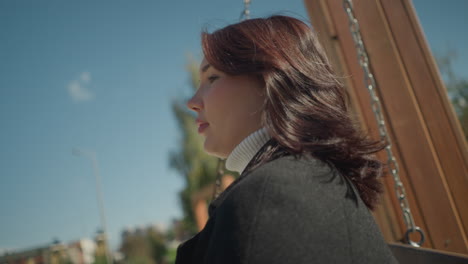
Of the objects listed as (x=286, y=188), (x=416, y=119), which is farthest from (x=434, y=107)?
(x=286, y=188)

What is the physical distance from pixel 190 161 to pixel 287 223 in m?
19.5

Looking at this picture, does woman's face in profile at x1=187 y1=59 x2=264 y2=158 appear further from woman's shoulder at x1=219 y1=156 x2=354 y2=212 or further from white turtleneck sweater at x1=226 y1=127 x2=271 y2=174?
woman's shoulder at x1=219 y1=156 x2=354 y2=212

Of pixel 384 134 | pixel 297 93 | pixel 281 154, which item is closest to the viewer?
pixel 281 154

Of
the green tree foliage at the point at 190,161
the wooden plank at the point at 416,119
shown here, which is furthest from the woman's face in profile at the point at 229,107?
the green tree foliage at the point at 190,161

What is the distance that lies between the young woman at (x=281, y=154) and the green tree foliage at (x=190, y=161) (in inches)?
689

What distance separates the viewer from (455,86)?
1734 mm

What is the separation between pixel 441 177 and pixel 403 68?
23.5 inches

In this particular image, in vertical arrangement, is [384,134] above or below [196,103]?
below

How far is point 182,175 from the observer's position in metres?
20.3

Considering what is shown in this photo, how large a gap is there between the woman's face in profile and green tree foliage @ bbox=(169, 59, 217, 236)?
17471 millimetres

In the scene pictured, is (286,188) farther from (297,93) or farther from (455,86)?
(455,86)

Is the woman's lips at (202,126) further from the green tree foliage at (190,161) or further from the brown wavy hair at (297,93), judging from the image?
the green tree foliage at (190,161)

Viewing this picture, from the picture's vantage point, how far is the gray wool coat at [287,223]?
2.35ft

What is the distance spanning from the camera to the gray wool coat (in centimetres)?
72
